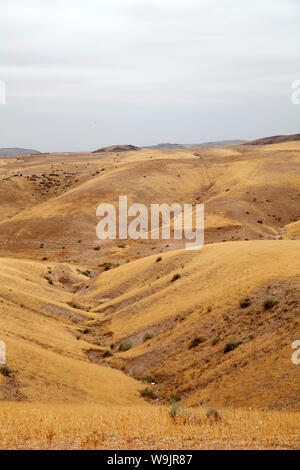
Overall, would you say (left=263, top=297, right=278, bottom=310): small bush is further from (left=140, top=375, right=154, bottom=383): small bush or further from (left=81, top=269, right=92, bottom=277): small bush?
(left=81, top=269, right=92, bottom=277): small bush

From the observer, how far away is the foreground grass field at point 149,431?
8.06 metres

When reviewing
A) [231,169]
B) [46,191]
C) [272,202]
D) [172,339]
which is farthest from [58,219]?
[172,339]

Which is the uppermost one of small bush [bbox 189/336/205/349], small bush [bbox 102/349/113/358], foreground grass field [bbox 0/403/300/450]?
small bush [bbox 189/336/205/349]

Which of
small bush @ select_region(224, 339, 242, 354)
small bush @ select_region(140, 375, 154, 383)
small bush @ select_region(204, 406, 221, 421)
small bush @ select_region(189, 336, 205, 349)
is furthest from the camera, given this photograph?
small bush @ select_region(189, 336, 205, 349)

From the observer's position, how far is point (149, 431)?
8859mm

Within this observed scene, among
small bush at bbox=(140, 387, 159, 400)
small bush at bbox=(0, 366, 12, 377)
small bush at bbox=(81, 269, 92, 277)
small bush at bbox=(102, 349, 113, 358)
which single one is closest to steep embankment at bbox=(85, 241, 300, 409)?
small bush at bbox=(102, 349, 113, 358)

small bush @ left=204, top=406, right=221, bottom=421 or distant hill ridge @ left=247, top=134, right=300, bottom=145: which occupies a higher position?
distant hill ridge @ left=247, top=134, right=300, bottom=145

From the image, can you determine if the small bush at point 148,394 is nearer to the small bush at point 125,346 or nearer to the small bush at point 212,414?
the small bush at point 125,346

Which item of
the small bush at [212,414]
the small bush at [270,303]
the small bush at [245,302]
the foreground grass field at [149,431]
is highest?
the small bush at [245,302]

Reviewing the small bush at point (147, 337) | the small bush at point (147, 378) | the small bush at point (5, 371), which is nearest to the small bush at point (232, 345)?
the small bush at point (147, 378)

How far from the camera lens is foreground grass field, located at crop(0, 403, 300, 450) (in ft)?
26.5

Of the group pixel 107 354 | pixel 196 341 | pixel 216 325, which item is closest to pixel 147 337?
pixel 107 354

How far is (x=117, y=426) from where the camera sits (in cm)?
930
